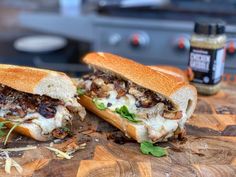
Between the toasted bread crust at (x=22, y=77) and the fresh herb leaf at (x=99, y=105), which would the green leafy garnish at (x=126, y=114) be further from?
the toasted bread crust at (x=22, y=77)

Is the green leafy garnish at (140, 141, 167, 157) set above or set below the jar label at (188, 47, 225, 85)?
below

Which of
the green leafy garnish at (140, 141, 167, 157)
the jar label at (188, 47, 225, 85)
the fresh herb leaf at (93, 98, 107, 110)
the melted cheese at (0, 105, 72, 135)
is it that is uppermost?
the jar label at (188, 47, 225, 85)

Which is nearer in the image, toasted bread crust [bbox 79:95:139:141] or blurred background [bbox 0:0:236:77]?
toasted bread crust [bbox 79:95:139:141]

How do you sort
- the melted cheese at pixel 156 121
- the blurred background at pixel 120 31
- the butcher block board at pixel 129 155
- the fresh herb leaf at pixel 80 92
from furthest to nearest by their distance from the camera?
the blurred background at pixel 120 31
the fresh herb leaf at pixel 80 92
the melted cheese at pixel 156 121
the butcher block board at pixel 129 155

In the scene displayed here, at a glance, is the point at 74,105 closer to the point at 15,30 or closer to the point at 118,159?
the point at 118,159

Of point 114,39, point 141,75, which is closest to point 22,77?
point 141,75

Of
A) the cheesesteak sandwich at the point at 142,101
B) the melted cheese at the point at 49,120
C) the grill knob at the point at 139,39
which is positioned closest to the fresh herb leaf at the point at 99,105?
the cheesesteak sandwich at the point at 142,101

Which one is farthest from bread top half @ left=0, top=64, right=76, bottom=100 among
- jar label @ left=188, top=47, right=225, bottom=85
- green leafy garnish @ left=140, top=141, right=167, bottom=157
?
jar label @ left=188, top=47, right=225, bottom=85

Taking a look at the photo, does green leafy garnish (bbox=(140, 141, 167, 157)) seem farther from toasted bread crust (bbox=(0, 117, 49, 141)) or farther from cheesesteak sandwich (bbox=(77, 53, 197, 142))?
toasted bread crust (bbox=(0, 117, 49, 141))
